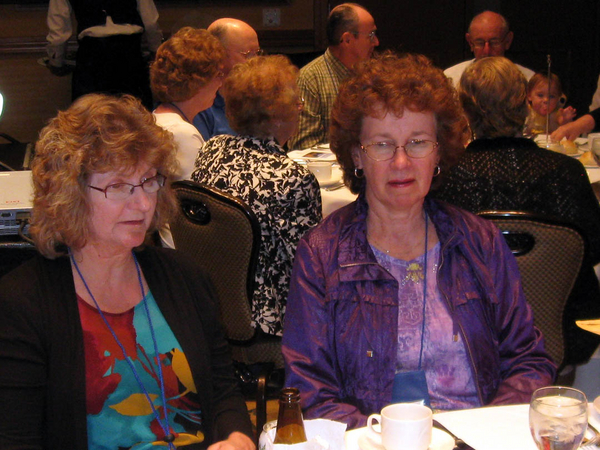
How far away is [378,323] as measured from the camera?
1.66 metres

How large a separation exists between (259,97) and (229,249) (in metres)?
0.67

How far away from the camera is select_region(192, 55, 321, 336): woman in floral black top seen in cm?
253

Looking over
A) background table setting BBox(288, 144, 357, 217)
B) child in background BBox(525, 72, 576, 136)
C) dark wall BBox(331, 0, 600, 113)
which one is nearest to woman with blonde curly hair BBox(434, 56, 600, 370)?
background table setting BBox(288, 144, 357, 217)

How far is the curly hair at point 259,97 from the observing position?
272 cm

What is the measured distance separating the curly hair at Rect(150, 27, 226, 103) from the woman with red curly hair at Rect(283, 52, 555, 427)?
1844 mm

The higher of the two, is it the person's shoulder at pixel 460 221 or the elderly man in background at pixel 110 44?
the elderly man in background at pixel 110 44

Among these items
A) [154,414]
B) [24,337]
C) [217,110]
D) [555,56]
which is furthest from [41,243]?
[555,56]

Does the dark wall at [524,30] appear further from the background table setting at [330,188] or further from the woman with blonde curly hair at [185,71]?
the background table setting at [330,188]

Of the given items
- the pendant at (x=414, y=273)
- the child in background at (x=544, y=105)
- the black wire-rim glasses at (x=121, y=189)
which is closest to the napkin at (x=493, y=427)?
the pendant at (x=414, y=273)

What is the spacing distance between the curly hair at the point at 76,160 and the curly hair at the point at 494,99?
1334 mm

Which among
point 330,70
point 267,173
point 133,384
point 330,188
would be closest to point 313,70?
point 330,70

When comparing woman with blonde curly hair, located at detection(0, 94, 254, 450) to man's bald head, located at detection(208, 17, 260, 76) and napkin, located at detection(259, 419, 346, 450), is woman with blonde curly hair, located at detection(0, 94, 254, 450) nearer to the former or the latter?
napkin, located at detection(259, 419, 346, 450)

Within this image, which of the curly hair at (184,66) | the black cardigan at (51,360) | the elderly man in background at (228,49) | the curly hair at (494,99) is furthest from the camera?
the elderly man in background at (228,49)

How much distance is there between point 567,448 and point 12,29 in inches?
252
